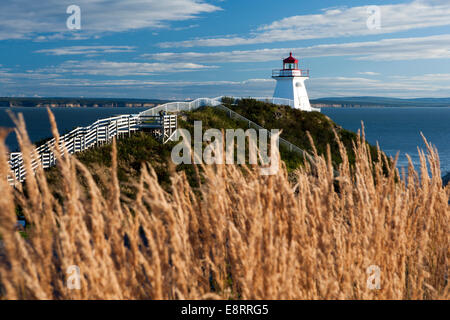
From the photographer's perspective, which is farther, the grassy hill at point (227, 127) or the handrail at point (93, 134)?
the grassy hill at point (227, 127)

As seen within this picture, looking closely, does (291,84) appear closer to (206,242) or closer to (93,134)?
(93,134)

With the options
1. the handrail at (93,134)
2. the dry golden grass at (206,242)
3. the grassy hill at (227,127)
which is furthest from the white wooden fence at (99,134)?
the dry golden grass at (206,242)

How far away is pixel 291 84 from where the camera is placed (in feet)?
147

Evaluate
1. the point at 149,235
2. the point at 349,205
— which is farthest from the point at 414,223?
the point at 149,235

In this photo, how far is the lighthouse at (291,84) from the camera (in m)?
44.6

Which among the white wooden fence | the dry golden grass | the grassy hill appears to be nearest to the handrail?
the white wooden fence

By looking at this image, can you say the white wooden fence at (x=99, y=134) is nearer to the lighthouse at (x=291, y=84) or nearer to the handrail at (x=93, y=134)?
the handrail at (x=93, y=134)

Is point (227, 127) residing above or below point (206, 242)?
above

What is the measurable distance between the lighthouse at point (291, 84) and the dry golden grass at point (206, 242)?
41233 millimetres

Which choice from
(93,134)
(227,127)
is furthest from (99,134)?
(227,127)

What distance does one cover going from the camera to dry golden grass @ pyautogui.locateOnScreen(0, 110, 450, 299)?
2256 mm

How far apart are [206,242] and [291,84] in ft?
142
